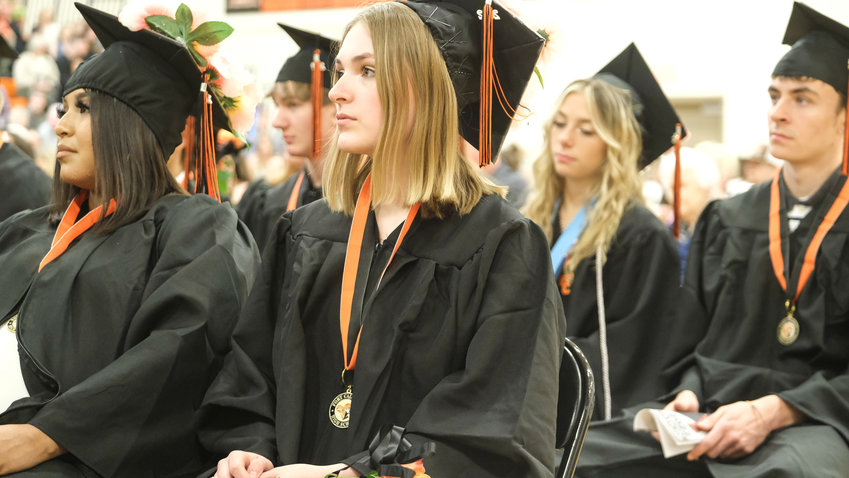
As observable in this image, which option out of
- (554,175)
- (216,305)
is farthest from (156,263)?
(554,175)

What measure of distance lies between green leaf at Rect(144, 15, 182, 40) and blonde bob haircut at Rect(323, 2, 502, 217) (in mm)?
1061

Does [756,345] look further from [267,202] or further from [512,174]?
[512,174]

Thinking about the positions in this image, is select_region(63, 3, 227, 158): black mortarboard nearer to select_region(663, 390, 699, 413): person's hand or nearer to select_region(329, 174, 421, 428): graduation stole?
select_region(329, 174, 421, 428): graduation stole

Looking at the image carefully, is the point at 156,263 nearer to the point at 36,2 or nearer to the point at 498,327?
the point at 498,327

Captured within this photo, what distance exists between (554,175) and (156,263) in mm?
2277

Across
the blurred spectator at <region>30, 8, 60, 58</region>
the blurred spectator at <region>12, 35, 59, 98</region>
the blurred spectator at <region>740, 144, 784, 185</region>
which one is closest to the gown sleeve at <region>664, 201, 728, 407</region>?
the blurred spectator at <region>740, 144, 784, 185</region>

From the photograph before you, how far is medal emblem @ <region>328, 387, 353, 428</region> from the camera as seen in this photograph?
2381mm

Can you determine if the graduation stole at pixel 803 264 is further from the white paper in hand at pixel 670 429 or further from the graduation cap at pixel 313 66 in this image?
the graduation cap at pixel 313 66

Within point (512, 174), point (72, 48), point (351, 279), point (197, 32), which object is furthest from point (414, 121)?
point (72, 48)

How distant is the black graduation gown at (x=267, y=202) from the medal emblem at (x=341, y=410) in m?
2.70

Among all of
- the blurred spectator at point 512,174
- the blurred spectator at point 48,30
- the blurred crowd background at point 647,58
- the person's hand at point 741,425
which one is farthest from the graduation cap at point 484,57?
the blurred spectator at point 48,30

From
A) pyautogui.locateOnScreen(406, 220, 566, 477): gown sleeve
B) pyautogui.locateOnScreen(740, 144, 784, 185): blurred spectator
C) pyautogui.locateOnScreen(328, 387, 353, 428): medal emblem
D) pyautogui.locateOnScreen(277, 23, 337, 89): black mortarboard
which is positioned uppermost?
pyautogui.locateOnScreen(277, 23, 337, 89): black mortarboard

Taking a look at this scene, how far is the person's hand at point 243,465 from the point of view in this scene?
7.33 ft

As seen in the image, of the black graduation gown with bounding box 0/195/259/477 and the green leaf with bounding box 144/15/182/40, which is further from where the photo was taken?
the green leaf with bounding box 144/15/182/40
